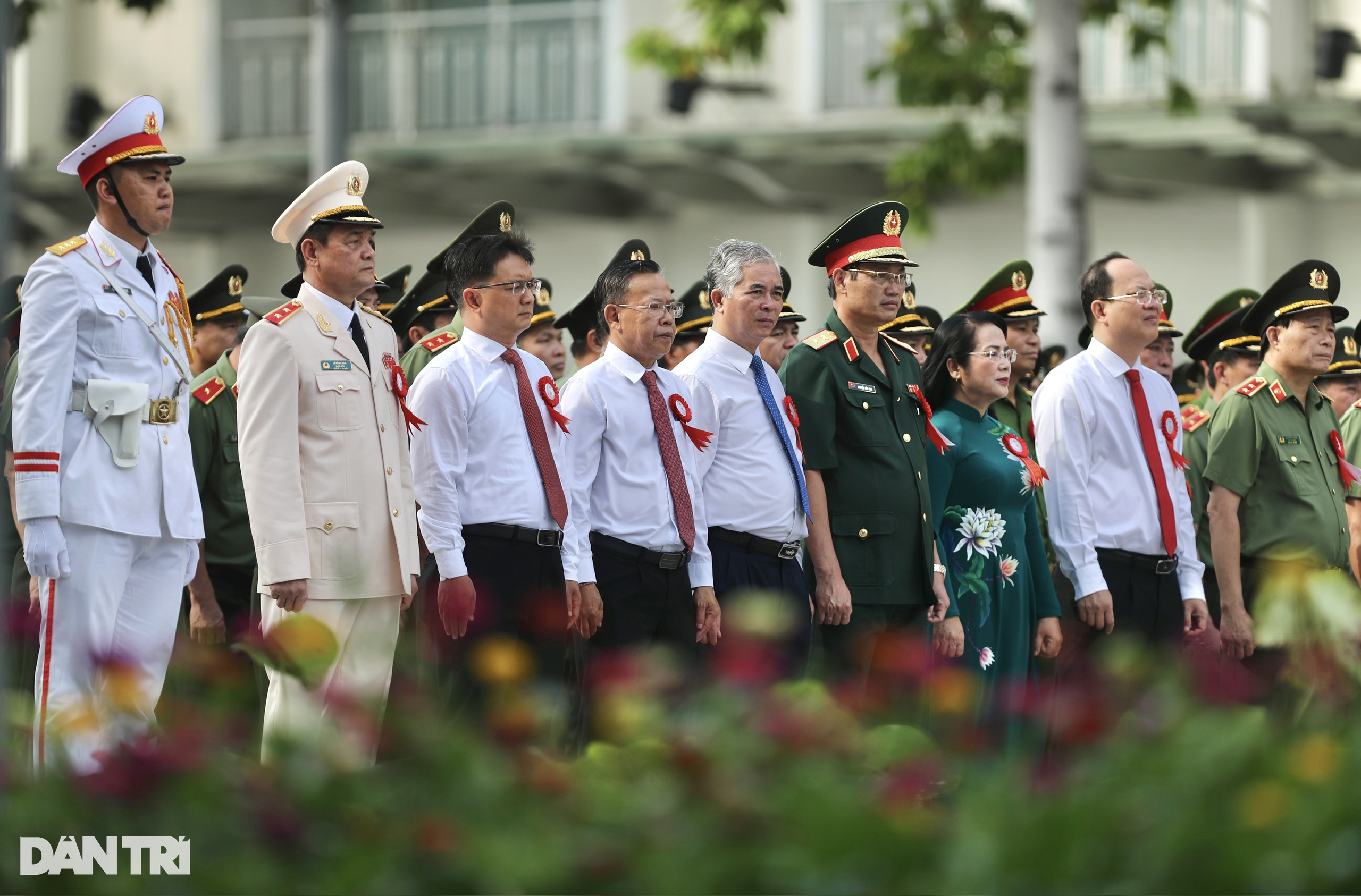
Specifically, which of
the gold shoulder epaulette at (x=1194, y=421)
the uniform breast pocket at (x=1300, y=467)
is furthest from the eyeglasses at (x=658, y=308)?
the gold shoulder epaulette at (x=1194, y=421)

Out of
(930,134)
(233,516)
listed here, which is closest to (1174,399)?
(233,516)

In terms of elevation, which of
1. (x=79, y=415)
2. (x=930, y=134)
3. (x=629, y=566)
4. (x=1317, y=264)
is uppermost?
(x=930, y=134)

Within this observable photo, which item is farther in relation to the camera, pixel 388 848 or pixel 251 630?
pixel 251 630

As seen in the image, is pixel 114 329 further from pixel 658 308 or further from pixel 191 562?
pixel 658 308

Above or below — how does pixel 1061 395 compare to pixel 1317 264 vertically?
below

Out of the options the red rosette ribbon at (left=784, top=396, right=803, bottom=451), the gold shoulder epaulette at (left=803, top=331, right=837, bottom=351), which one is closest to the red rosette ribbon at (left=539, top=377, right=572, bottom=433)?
the red rosette ribbon at (left=784, top=396, right=803, bottom=451)

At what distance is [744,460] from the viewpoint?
614 cm

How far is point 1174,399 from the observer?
278 inches

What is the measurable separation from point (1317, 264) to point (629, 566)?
10.7 ft

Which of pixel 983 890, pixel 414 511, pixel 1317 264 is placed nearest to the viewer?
pixel 983 890

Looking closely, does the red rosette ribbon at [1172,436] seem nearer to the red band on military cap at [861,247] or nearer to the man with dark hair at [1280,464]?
the man with dark hair at [1280,464]

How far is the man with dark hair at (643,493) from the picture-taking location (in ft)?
19.5

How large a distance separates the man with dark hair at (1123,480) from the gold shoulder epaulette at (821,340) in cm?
103

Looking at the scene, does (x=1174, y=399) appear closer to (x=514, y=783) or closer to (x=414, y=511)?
(x=414, y=511)
